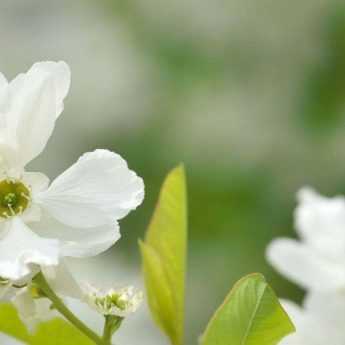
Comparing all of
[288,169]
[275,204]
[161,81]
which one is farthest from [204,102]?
[275,204]

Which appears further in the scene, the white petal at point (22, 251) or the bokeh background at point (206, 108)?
the bokeh background at point (206, 108)

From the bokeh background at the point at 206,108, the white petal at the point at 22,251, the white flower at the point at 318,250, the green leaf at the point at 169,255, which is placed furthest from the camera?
the bokeh background at the point at 206,108

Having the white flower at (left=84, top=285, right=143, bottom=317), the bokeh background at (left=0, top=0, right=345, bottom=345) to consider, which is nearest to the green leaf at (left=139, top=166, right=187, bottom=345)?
the white flower at (left=84, top=285, right=143, bottom=317)

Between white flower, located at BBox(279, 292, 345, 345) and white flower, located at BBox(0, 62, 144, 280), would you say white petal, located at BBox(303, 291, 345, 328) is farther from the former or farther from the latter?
white flower, located at BBox(0, 62, 144, 280)

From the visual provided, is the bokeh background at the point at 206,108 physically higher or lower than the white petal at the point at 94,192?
lower

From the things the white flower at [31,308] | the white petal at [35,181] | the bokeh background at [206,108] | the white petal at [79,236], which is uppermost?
the white petal at [35,181]

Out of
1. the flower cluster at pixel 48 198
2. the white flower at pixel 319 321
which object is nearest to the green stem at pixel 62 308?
the flower cluster at pixel 48 198

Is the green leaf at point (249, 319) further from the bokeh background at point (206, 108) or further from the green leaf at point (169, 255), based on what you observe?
the bokeh background at point (206, 108)
